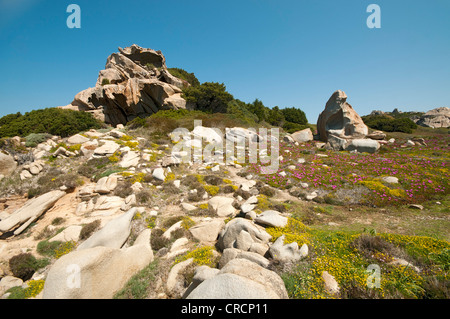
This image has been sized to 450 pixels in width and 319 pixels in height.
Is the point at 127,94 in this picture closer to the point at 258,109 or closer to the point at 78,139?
the point at 78,139

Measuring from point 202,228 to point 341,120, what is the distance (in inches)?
1062

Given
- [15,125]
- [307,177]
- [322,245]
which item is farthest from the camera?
[15,125]

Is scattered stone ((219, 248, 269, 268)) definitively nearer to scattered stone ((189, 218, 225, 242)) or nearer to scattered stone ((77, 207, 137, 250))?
scattered stone ((189, 218, 225, 242))

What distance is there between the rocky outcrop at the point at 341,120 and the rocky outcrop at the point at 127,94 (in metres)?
23.6

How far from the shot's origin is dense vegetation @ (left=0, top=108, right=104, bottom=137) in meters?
18.0

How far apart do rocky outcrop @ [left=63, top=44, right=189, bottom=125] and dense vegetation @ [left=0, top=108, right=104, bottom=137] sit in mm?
6382

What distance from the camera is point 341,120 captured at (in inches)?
966

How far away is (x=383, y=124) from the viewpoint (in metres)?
35.7

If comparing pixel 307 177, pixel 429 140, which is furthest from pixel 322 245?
pixel 429 140

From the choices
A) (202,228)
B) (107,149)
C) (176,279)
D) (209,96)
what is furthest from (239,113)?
(176,279)

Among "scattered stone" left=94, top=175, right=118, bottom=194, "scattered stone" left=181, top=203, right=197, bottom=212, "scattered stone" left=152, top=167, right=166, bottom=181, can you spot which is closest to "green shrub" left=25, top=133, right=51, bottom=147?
"scattered stone" left=94, top=175, right=118, bottom=194
